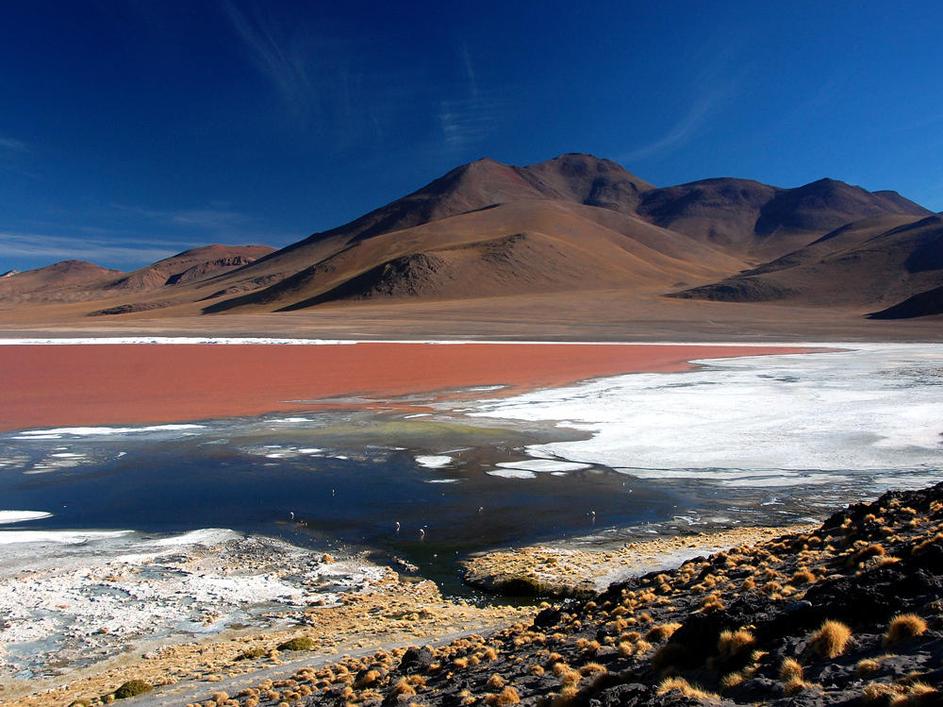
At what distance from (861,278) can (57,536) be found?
4952 inches

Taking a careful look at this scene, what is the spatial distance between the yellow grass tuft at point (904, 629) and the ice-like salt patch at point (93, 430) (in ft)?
63.8

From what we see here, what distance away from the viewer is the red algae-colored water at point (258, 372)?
83.4 ft

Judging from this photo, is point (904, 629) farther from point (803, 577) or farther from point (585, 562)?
point (585, 562)

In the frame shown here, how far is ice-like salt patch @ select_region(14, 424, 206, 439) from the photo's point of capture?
2028 centimetres

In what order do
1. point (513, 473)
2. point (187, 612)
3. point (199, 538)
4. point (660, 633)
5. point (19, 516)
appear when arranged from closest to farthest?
point (660, 633)
point (187, 612)
point (199, 538)
point (19, 516)
point (513, 473)

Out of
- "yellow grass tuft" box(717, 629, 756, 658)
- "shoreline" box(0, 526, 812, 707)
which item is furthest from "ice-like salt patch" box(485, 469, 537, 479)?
"yellow grass tuft" box(717, 629, 756, 658)

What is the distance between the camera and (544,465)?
16.6 meters

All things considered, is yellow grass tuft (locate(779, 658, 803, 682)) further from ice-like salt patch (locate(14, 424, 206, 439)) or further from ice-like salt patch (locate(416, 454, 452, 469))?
ice-like salt patch (locate(14, 424, 206, 439))

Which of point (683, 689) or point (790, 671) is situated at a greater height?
point (790, 671)

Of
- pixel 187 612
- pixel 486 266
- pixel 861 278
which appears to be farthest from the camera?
pixel 486 266

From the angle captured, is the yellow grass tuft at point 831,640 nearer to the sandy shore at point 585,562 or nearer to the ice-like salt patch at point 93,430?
the sandy shore at point 585,562

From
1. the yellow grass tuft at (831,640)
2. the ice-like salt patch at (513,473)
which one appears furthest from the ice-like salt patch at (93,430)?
the yellow grass tuft at (831,640)

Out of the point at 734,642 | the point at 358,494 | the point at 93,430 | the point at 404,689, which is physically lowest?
the point at 404,689

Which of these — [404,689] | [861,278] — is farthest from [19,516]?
[861,278]
